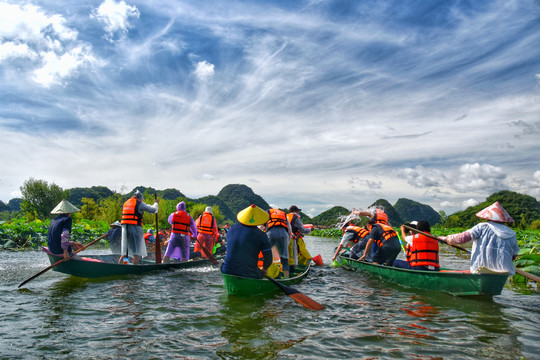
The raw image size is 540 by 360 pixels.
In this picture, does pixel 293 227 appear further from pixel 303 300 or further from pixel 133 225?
pixel 133 225

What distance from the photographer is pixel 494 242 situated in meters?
6.45

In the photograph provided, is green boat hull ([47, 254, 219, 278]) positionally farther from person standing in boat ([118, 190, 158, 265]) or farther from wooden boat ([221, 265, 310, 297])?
wooden boat ([221, 265, 310, 297])

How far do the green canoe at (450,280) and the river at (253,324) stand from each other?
209mm

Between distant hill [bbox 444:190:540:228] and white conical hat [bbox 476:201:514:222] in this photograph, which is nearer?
white conical hat [bbox 476:201:514:222]

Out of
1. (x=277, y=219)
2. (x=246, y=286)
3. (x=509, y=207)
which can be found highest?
(x=509, y=207)

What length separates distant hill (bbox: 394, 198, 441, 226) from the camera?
11012 cm

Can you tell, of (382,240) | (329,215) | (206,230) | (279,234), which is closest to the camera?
(279,234)

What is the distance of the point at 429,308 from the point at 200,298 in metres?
4.48

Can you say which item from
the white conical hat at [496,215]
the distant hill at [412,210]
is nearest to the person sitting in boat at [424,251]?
the white conical hat at [496,215]

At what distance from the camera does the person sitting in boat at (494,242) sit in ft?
20.9

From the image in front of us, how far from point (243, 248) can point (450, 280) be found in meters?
4.24

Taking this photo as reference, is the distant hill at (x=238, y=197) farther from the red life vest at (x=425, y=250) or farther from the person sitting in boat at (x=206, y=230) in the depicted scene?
the red life vest at (x=425, y=250)

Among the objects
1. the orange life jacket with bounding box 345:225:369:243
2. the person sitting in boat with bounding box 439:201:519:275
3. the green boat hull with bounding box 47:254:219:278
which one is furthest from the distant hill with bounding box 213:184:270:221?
the person sitting in boat with bounding box 439:201:519:275

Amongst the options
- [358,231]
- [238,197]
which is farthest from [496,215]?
[238,197]
